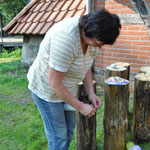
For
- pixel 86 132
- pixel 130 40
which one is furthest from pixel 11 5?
pixel 86 132

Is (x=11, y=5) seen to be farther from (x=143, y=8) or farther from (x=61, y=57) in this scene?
(x=61, y=57)

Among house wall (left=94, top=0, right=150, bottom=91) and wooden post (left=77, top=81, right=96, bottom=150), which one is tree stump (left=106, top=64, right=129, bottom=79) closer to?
wooden post (left=77, top=81, right=96, bottom=150)

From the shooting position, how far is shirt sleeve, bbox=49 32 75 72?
1250 mm

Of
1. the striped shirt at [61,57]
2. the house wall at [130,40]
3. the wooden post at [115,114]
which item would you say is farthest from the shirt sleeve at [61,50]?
the house wall at [130,40]

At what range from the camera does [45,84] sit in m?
1.57

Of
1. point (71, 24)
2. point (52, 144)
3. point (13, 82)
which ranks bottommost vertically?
point (13, 82)

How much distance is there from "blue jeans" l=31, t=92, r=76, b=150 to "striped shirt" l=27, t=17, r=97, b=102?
0.22 ft

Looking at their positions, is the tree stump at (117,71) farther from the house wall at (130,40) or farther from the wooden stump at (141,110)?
the house wall at (130,40)

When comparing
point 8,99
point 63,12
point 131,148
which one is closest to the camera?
point 131,148

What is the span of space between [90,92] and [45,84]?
50cm

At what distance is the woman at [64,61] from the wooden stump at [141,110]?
35.6 inches

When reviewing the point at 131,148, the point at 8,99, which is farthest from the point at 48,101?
the point at 8,99

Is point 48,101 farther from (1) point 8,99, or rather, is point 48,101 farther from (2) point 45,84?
(1) point 8,99

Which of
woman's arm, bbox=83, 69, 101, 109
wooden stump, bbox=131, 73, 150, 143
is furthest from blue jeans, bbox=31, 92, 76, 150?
wooden stump, bbox=131, 73, 150, 143
